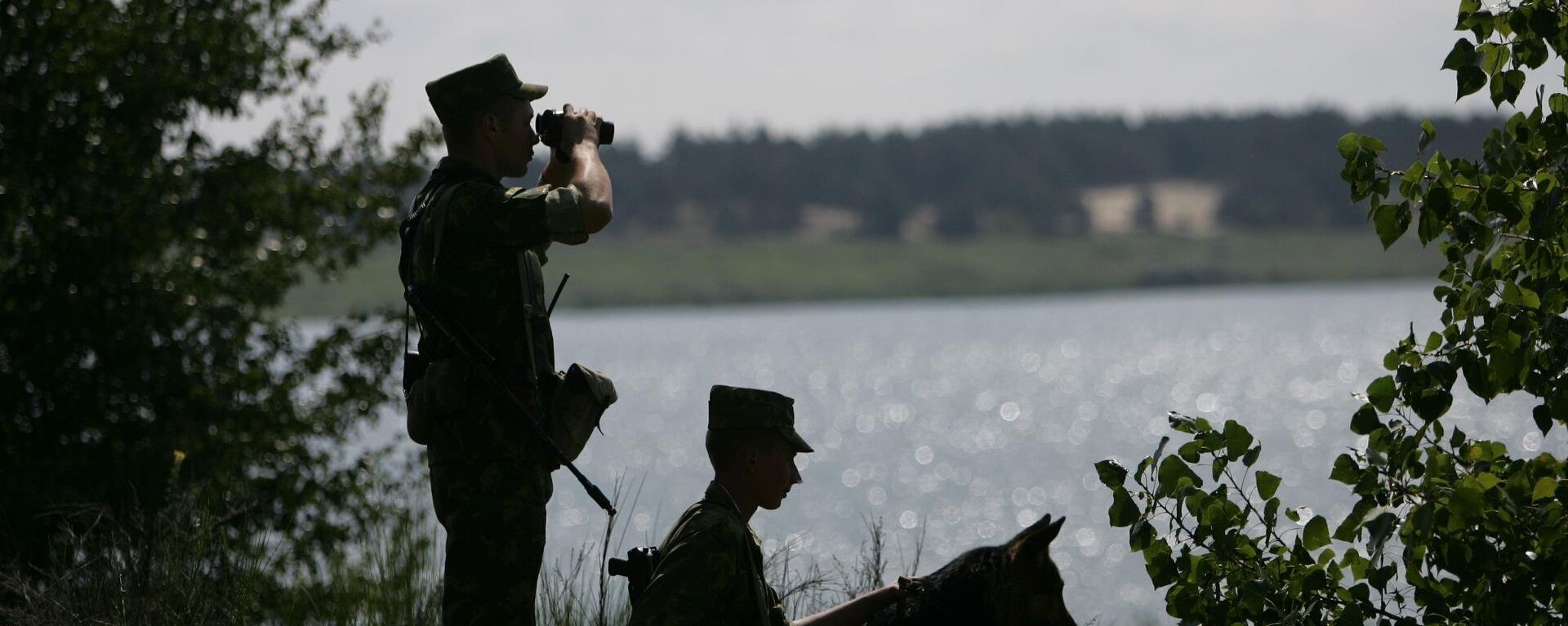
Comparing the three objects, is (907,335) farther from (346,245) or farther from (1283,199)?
(346,245)

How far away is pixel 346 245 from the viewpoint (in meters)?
11.3

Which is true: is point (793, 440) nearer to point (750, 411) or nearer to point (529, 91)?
point (750, 411)

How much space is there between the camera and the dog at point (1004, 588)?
12.3 feet

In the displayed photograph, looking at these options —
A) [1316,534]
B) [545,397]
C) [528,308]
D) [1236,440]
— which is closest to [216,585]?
[545,397]

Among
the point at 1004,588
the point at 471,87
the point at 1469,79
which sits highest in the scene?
the point at 471,87

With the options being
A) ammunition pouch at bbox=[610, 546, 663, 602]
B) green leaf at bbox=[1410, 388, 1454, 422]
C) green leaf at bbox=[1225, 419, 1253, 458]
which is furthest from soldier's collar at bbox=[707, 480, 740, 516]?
green leaf at bbox=[1410, 388, 1454, 422]

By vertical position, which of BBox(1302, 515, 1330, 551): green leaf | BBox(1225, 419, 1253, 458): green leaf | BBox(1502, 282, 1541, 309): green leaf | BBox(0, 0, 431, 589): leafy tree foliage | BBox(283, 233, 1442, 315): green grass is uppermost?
BBox(283, 233, 1442, 315): green grass

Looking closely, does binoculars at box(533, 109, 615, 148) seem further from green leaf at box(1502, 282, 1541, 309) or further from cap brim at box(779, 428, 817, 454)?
green leaf at box(1502, 282, 1541, 309)

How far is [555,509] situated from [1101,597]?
22.4 metres

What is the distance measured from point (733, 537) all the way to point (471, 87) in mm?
1526

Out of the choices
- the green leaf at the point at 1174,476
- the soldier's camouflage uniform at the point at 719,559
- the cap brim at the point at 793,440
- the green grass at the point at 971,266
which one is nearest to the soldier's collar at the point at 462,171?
the soldier's camouflage uniform at the point at 719,559

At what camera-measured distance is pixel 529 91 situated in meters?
4.45

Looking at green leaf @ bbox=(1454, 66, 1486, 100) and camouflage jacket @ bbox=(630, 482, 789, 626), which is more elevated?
green leaf @ bbox=(1454, 66, 1486, 100)

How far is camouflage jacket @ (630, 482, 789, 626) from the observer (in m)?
3.76
